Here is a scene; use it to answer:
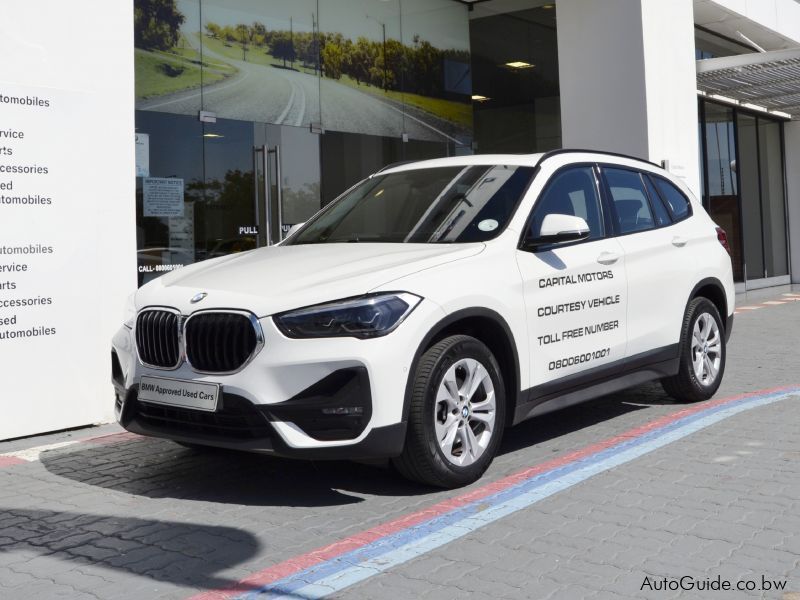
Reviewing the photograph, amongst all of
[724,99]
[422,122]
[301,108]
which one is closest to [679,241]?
[301,108]

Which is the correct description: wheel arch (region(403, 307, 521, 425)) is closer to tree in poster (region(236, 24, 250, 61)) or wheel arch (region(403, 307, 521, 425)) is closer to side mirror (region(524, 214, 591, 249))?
side mirror (region(524, 214, 591, 249))

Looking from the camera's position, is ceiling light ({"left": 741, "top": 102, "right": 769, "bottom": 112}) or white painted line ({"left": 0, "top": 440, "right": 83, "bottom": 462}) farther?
ceiling light ({"left": 741, "top": 102, "right": 769, "bottom": 112})

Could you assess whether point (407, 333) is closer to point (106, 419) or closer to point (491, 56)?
point (106, 419)

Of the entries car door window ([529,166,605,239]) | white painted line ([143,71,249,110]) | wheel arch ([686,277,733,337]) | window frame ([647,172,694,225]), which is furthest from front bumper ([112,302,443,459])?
white painted line ([143,71,249,110])

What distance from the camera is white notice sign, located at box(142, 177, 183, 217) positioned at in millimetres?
10242

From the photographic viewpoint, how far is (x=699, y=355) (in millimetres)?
7344

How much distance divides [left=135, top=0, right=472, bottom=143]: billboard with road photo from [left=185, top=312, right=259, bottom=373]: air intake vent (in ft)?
20.0

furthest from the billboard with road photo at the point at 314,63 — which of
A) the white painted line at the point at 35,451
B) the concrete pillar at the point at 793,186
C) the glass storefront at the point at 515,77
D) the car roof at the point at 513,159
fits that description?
the concrete pillar at the point at 793,186

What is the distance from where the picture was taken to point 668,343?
6.86 meters

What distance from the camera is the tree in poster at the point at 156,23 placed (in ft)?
33.9

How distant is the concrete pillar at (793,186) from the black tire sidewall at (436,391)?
60.2 feet

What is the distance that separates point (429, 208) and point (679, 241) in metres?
2.25

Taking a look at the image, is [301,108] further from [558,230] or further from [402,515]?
[402,515]

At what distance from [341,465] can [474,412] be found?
3.31 feet
